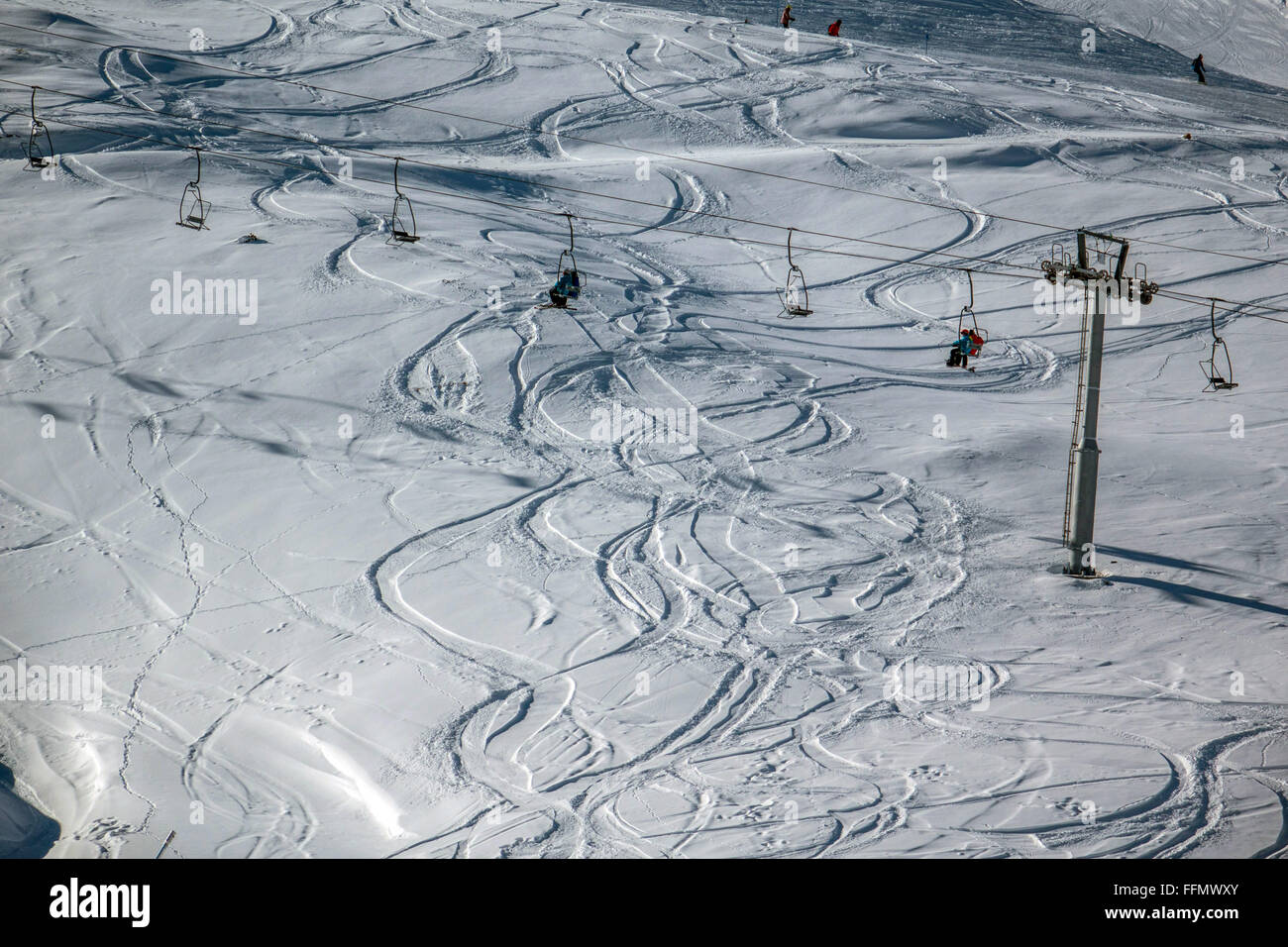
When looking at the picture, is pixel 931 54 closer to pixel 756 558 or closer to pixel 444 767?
pixel 756 558

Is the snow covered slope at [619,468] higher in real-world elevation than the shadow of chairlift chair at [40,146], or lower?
lower

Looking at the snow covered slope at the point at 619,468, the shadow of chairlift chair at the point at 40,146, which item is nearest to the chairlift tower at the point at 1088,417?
the snow covered slope at the point at 619,468

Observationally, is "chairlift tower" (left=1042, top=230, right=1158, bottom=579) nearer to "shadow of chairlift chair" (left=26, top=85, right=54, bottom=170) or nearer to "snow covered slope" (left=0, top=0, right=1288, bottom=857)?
"snow covered slope" (left=0, top=0, right=1288, bottom=857)

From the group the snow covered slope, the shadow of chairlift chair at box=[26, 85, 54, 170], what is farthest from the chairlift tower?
the shadow of chairlift chair at box=[26, 85, 54, 170]

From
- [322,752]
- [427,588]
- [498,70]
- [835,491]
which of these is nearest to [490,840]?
[322,752]

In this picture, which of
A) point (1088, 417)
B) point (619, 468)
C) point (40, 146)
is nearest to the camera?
point (1088, 417)

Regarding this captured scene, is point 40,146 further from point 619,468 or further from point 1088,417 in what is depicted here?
point 1088,417

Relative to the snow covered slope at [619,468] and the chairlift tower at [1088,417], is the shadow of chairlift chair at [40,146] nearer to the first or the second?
the snow covered slope at [619,468]

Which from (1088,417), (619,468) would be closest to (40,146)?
(619,468)
